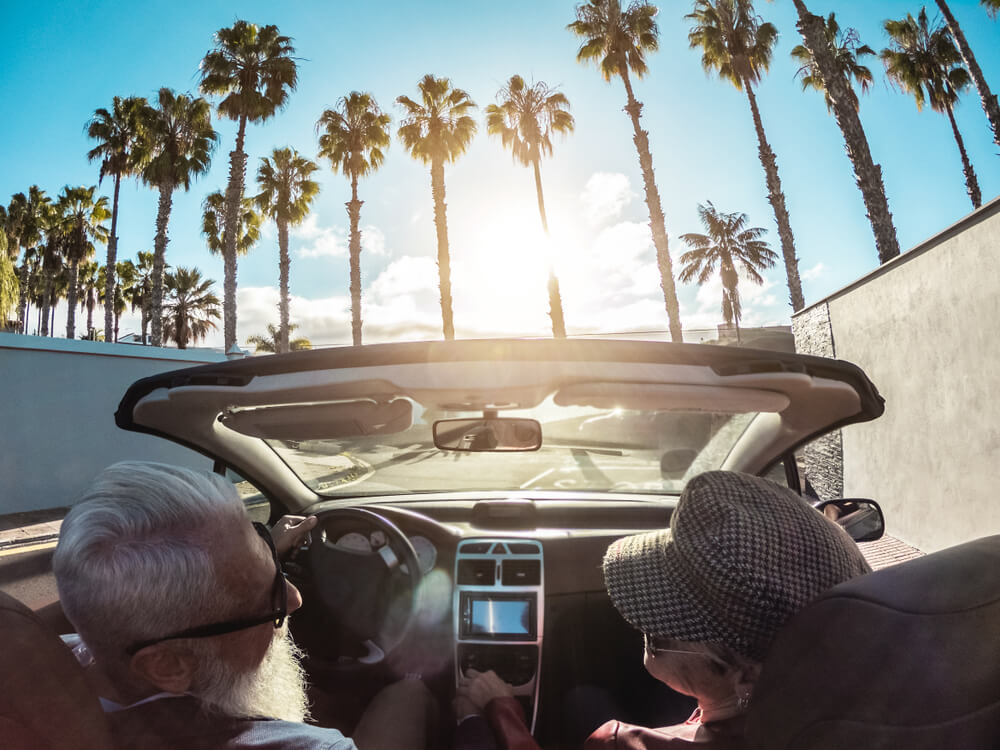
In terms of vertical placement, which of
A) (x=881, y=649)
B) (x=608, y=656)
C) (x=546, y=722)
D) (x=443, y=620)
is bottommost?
(x=546, y=722)

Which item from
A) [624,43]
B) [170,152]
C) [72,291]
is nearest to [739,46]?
[624,43]

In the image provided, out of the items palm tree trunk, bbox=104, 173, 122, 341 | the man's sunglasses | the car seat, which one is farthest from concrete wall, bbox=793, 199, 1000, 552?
palm tree trunk, bbox=104, 173, 122, 341

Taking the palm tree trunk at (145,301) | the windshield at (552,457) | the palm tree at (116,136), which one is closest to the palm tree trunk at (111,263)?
the palm tree at (116,136)

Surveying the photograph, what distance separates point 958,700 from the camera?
0.78 m

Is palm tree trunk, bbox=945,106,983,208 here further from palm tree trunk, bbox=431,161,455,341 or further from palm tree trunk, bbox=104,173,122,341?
palm tree trunk, bbox=104,173,122,341

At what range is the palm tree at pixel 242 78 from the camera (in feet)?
61.5

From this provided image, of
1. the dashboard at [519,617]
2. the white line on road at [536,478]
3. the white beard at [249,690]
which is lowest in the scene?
the white line on road at [536,478]

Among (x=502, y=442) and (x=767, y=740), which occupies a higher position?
(x=502, y=442)

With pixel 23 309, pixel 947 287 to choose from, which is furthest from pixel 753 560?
pixel 23 309

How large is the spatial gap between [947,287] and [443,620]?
620 cm

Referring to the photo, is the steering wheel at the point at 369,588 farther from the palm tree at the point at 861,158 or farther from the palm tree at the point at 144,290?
the palm tree at the point at 144,290

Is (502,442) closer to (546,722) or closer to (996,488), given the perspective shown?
(546,722)

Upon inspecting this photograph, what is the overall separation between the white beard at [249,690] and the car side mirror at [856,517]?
1748mm

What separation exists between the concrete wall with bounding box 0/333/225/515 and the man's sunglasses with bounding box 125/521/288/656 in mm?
12214
